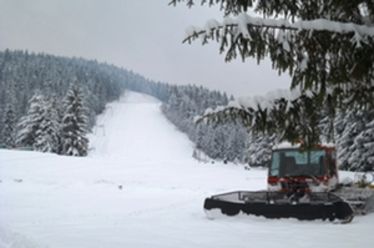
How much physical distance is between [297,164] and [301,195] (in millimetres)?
1258

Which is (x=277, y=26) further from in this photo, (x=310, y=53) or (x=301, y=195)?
(x=301, y=195)

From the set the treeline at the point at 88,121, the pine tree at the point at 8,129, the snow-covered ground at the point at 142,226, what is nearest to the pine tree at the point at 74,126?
the treeline at the point at 88,121

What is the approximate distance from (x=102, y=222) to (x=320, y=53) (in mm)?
9347

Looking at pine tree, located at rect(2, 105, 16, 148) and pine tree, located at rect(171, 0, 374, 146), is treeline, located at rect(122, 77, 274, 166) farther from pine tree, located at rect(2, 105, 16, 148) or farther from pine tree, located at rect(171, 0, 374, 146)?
pine tree, located at rect(171, 0, 374, 146)

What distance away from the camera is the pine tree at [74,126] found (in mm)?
62062

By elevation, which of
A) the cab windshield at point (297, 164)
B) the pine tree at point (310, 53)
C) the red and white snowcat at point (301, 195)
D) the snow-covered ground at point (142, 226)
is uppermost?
the pine tree at point (310, 53)

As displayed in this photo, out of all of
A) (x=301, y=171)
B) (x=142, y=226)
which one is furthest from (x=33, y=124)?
(x=142, y=226)

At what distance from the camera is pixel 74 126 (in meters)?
62.4

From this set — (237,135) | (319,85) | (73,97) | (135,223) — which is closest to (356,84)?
(319,85)

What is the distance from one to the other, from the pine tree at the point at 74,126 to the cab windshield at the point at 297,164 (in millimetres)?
49775

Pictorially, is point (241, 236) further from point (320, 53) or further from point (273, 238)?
point (320, 53)

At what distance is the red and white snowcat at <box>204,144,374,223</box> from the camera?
1196 cm

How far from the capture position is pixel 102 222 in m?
12.8

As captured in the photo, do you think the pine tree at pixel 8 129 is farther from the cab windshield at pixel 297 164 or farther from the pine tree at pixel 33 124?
the cab windshield at pixel 297 164
